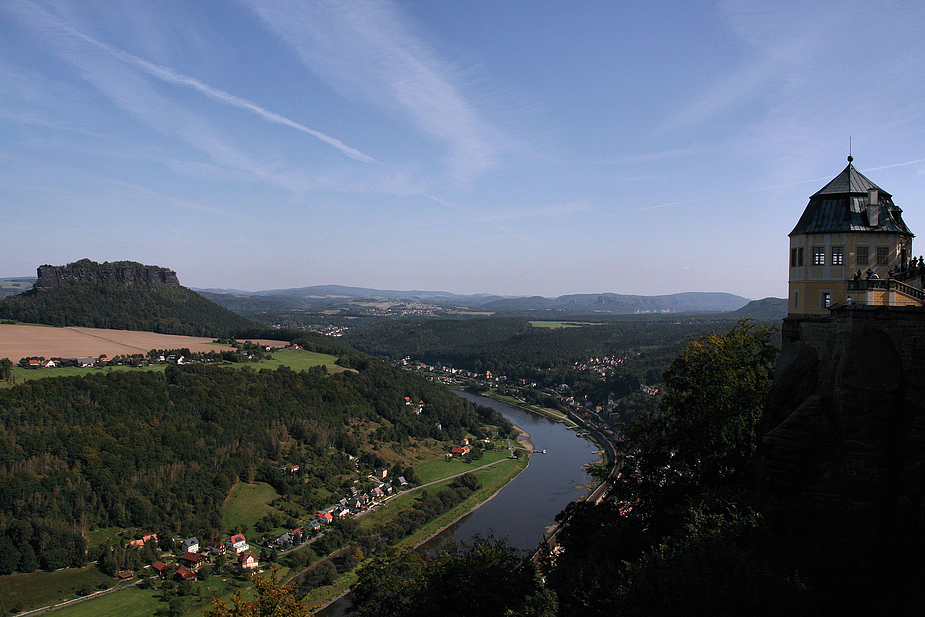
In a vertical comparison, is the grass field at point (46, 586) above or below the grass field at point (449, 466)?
above

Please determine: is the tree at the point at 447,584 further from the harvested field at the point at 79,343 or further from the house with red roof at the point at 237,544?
the harvested field at the point at 79,343

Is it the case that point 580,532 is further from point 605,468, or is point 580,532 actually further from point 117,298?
point 117,298

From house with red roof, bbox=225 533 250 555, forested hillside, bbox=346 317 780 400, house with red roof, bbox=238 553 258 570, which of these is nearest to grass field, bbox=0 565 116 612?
house with red roof, bbox=225 533 250 555

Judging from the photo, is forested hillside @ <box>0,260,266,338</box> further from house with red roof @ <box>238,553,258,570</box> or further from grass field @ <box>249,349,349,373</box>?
house with red roof @ <box>238,553,258,570</box>

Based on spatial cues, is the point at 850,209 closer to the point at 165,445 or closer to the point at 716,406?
the point at 716,406

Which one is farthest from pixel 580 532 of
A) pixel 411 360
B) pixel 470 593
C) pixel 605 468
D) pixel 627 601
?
pixel 411 360

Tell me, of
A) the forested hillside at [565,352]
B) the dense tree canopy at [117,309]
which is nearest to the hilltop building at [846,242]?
the forested hillside at [565,352]
